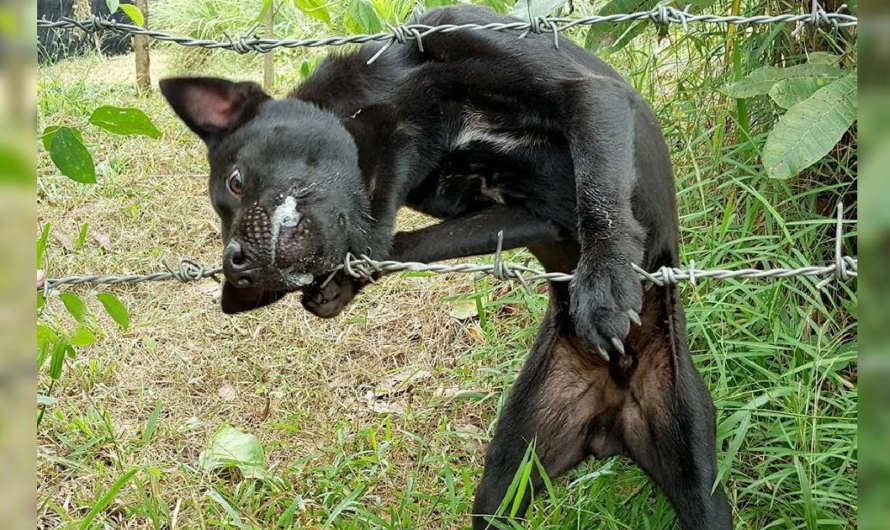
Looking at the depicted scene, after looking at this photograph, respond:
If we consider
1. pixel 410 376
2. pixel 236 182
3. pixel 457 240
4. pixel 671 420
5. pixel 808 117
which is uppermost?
pixel 808 117

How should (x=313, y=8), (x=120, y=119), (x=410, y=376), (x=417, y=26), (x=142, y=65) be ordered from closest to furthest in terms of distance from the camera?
(x=120, y=119), (x=417, y=26), (x=313, y=8), (x=410, y=376), (x=142, y=65)

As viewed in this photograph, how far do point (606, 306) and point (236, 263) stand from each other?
1016 mm

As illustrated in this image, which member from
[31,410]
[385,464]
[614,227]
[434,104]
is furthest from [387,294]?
[31,410]

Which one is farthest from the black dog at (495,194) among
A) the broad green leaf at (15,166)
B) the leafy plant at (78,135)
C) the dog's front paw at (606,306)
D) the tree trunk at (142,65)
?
the tree trunk at (142,65)

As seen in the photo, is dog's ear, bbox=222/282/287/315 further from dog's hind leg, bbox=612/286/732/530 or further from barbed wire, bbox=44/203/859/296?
dog's hind leg, bbox=612/286/732/530

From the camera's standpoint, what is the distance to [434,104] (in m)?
2.90

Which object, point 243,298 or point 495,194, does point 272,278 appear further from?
point 495,194

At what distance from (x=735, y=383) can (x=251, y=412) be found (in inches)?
78.4

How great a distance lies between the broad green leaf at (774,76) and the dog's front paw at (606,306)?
1117 mm

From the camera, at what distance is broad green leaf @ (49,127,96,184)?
7.02 ft

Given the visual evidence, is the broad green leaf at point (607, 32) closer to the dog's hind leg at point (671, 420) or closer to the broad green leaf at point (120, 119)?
the dog's hind leg at point (671, 420)

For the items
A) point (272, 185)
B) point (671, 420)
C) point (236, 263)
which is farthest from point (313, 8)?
point (671, 420)

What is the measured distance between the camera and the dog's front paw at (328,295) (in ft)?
9.48

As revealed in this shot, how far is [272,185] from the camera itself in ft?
8.50
